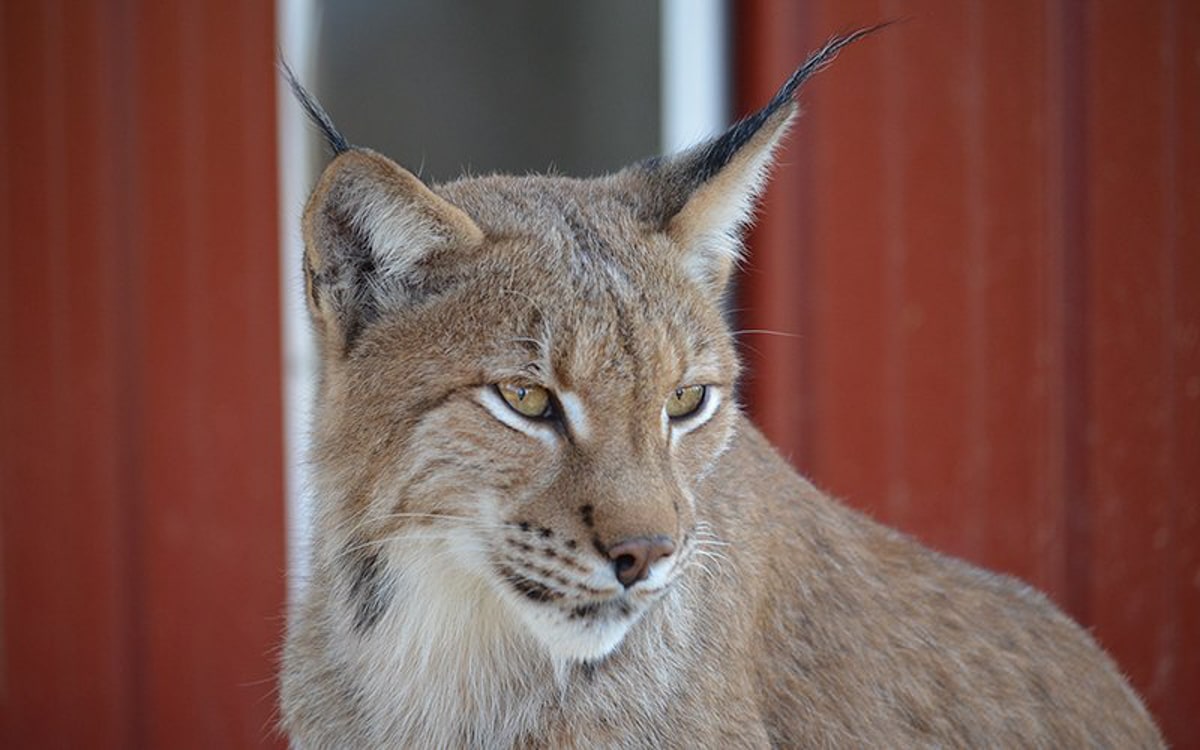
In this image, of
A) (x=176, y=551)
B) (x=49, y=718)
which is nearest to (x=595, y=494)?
(x=176, y=551)

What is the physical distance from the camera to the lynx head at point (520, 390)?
2.51m

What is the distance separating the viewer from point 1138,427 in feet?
20.4

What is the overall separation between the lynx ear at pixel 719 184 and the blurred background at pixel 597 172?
216 cm

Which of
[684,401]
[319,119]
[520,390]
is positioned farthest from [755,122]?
[319,119]

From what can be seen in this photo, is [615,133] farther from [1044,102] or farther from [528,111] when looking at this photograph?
[1044,102]

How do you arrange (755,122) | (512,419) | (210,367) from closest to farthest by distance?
(512,419), (755,122), (210,367)

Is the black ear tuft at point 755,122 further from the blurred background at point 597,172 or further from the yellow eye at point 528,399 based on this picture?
the blurred background at point 597,172

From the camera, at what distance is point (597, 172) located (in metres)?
6.20

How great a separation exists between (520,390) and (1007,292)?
3.89m

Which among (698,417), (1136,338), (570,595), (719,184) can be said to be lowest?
(570,595)

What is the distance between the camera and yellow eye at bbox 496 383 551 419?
2.59 meters

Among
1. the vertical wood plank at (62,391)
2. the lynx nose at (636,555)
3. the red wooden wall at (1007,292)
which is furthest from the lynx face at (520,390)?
the vertical wood plank at (62,391)

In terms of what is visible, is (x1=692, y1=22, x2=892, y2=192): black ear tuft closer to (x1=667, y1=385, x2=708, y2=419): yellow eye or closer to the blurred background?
(x1=667, y1=385, x2=708, y2=419): yellow eye

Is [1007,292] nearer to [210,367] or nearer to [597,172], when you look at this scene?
[597,172]
